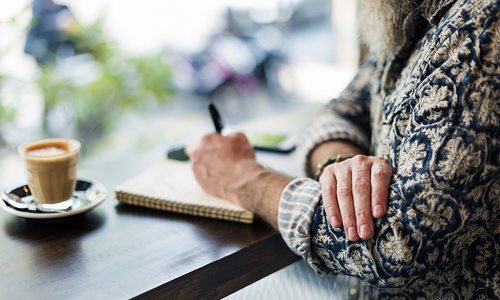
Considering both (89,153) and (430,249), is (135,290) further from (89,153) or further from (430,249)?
(89,153)

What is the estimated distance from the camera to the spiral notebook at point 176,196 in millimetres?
1115

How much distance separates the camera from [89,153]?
162 inches

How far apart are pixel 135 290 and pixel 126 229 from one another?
23 centimetres

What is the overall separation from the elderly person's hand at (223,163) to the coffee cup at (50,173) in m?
0.24

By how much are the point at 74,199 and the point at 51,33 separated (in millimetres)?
3313

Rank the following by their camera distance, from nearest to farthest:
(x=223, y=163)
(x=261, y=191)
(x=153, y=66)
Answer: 1. (x=261, y=191)
2. (x=223, y=163)
3. (x=153, y=66)

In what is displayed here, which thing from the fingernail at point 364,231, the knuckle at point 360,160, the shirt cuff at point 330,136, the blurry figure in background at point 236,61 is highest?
the knuckle at point 360,160

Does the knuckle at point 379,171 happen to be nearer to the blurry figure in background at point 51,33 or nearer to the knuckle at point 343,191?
the knuckle at point 343,191

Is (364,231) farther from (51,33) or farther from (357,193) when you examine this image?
(51,33)

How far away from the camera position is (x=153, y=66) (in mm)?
4402

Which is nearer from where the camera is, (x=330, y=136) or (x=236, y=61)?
(x=330, y=136)

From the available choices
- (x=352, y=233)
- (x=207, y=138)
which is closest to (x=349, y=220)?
(x=352, y=233)

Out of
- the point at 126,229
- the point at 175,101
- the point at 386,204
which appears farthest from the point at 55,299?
the point at 175,101

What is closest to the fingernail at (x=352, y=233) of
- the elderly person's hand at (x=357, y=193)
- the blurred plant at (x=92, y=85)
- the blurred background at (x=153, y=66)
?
the elderly person's hand at (x=357, y=193)
